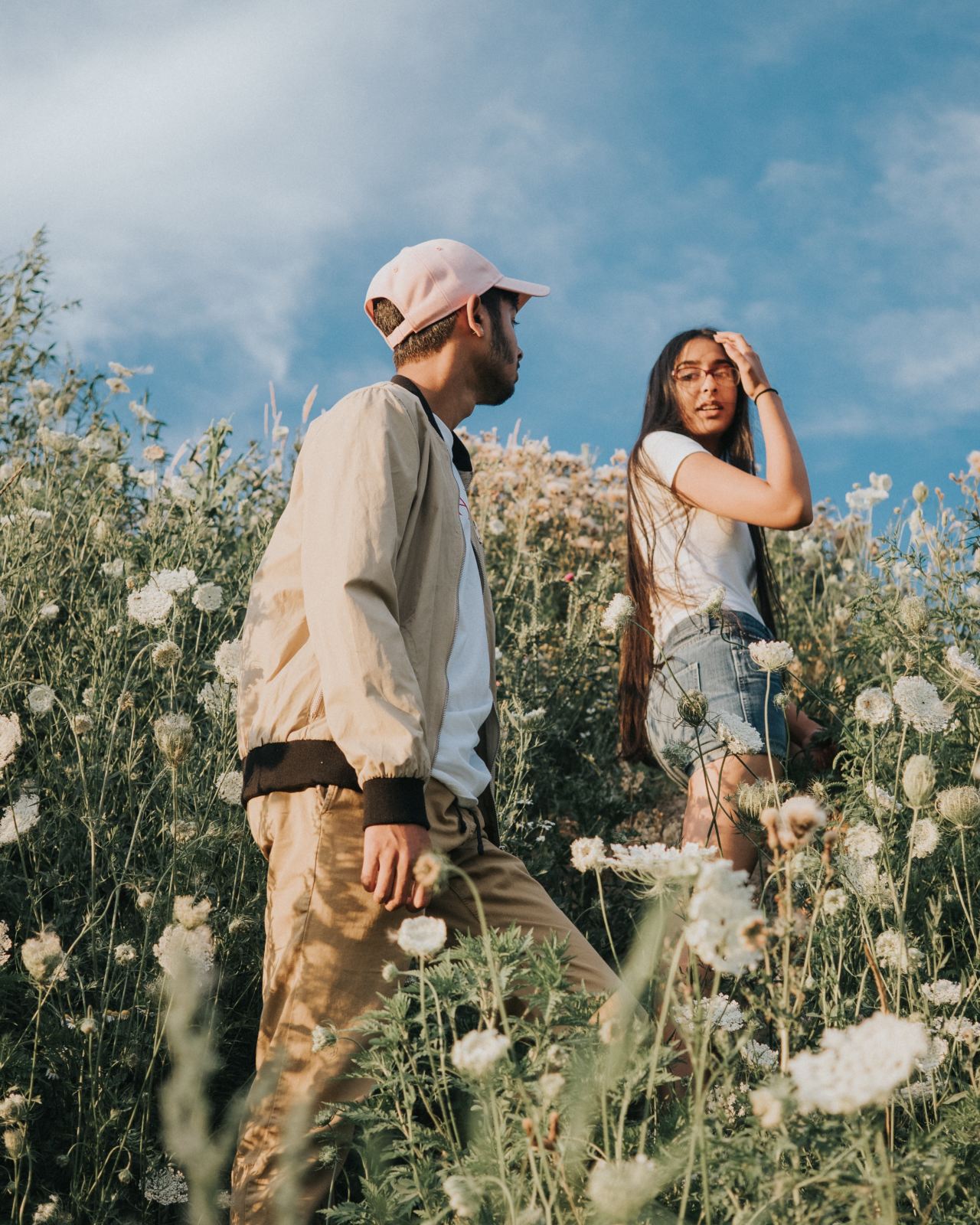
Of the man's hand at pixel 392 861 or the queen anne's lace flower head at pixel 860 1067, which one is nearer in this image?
the queen anne's lace flower head at pixel 860 1067

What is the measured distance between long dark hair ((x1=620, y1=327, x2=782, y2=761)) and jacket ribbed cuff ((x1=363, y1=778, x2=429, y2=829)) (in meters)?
1.42

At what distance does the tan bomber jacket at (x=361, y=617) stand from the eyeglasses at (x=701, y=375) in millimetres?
1294

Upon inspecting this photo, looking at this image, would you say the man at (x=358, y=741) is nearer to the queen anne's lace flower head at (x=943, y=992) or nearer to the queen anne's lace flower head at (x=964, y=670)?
→ the queen anne's lace flower head at (x=943, y=992)

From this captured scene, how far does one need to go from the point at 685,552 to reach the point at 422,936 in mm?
1900

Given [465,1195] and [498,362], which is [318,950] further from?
[498,362]

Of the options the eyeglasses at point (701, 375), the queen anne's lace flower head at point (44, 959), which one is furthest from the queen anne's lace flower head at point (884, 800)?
the queen anne's lace flower head at point (44, 959)

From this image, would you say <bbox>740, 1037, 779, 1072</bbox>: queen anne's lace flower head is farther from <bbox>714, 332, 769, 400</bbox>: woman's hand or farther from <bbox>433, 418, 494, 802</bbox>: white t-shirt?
<bbox>714, 332, 769, 400</bbox>: woman's hand

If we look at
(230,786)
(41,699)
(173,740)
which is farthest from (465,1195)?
(41,699)

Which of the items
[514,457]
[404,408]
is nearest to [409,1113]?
[404,408]

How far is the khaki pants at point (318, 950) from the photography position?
2.06 m

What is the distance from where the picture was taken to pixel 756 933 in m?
1.20

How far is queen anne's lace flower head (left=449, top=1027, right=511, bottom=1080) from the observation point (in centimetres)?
125

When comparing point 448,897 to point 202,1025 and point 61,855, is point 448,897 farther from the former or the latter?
point 61,855

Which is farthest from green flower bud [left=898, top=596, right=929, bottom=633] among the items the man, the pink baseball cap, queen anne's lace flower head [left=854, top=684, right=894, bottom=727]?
the pink baseball cap
